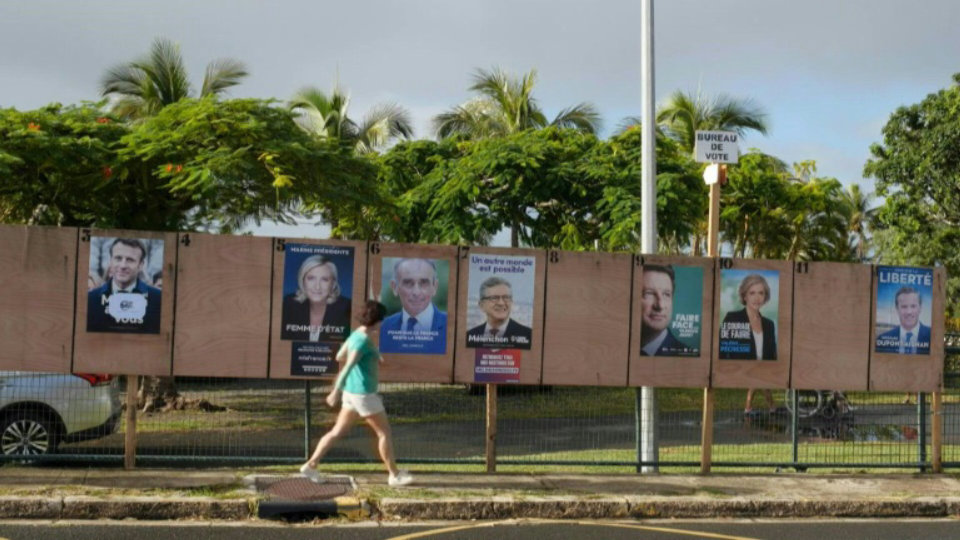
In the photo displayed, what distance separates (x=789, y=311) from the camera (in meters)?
10.5

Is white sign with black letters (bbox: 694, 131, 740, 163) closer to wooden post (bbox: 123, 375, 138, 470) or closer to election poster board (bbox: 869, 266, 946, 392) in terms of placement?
election poster board (bbox: 869, 266, 946, 392)

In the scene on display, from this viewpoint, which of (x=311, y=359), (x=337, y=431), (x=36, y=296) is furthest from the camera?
(x=311, y=359)

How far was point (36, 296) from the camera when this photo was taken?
938cm

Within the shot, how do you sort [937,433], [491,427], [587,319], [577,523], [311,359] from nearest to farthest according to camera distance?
[577,523] → [311,359] → [491,427] → [587,319] → [937,433]

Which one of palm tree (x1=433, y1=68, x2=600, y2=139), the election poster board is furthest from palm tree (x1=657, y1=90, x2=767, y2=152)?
the election poster board

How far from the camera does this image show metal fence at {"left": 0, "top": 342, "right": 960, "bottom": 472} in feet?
33.1

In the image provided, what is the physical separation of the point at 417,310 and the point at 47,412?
3.91 metres

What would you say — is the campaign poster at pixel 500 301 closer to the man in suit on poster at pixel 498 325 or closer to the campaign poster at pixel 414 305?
the man in suit on poster at pixel 498 325

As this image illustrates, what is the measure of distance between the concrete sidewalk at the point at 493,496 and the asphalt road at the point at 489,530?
0.65 feet

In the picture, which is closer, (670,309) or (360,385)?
(360,385)

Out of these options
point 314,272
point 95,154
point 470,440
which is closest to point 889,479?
point 470,440

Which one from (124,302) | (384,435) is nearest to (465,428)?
(384,435)

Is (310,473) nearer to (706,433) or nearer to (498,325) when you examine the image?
(498,325)

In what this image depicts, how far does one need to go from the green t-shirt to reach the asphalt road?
3.90 ft
